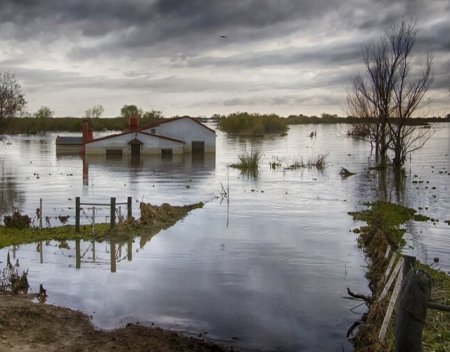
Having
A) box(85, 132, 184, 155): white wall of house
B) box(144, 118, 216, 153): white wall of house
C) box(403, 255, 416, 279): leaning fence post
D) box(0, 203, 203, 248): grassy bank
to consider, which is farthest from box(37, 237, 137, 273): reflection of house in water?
box(144, 118, 216, 153): white wall of house

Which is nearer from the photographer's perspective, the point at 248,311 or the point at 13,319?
the point at 13,319

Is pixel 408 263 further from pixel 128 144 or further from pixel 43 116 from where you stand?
pixel 43 116

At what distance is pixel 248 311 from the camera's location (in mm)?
13062

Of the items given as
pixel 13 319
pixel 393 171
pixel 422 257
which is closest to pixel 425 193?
pixel 393 171

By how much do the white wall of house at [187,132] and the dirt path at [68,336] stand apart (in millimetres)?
64302

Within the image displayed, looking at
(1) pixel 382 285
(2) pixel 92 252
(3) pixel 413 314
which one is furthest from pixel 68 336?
(2) pixel 92 252

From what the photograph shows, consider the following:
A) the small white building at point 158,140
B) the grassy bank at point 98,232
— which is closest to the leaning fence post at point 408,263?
the grassy bank at point 98,232

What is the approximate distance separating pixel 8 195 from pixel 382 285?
2892 centimetres

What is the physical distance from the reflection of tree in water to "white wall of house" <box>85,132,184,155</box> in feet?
77.0

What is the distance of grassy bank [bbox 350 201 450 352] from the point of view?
922cm

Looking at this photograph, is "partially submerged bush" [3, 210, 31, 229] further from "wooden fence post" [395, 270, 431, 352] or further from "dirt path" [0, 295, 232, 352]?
"wooden fence post" [395, 270, 431, 352]

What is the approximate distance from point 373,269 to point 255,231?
7.92 meters

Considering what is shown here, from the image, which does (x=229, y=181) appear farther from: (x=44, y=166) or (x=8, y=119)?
(x=8, y=119)

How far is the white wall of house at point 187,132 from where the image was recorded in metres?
75.6
